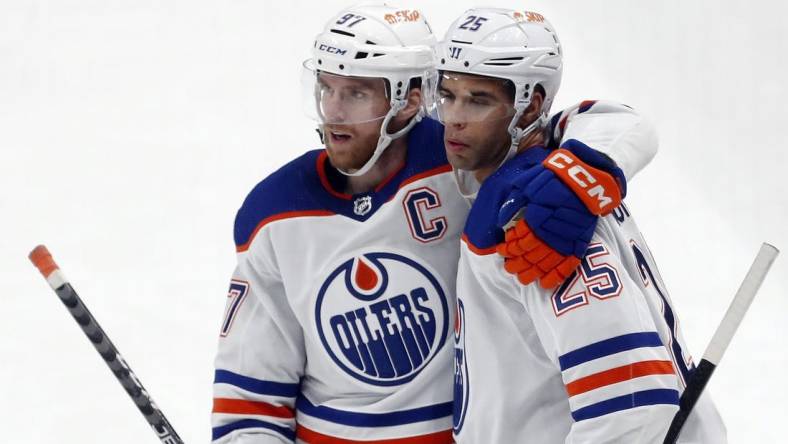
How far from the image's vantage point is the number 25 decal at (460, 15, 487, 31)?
247 cm

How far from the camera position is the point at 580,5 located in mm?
5848

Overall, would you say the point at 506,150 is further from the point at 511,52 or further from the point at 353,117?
the point at 353,117

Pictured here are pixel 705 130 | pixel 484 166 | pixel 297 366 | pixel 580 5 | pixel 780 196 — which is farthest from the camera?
pixel 580 5

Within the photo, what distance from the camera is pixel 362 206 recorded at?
2.65m

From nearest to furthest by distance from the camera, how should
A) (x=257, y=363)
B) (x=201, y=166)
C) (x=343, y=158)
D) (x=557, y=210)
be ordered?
(x=557, y=210) → (x=343, y=158) → (x=257, y=363) → (x=201, y=166)

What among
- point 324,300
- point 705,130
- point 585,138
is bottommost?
point 705,130

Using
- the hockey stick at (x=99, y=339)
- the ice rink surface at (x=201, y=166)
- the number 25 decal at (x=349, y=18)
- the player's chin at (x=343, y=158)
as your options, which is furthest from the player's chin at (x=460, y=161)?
the ice rink surface at (x=201, y=166)

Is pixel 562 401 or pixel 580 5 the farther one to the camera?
pixel 580 5

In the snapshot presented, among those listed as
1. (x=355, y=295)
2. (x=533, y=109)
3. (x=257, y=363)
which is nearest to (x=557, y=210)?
(x=533, y=109)

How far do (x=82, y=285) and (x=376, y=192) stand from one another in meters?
2.28

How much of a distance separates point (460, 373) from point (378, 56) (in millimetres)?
636

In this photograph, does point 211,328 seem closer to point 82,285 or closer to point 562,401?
point 82,285

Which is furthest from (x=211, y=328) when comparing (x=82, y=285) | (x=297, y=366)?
(x=297, y=366)

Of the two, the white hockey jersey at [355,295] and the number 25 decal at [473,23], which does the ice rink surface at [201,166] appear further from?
the number 25 decal at [473,23]
